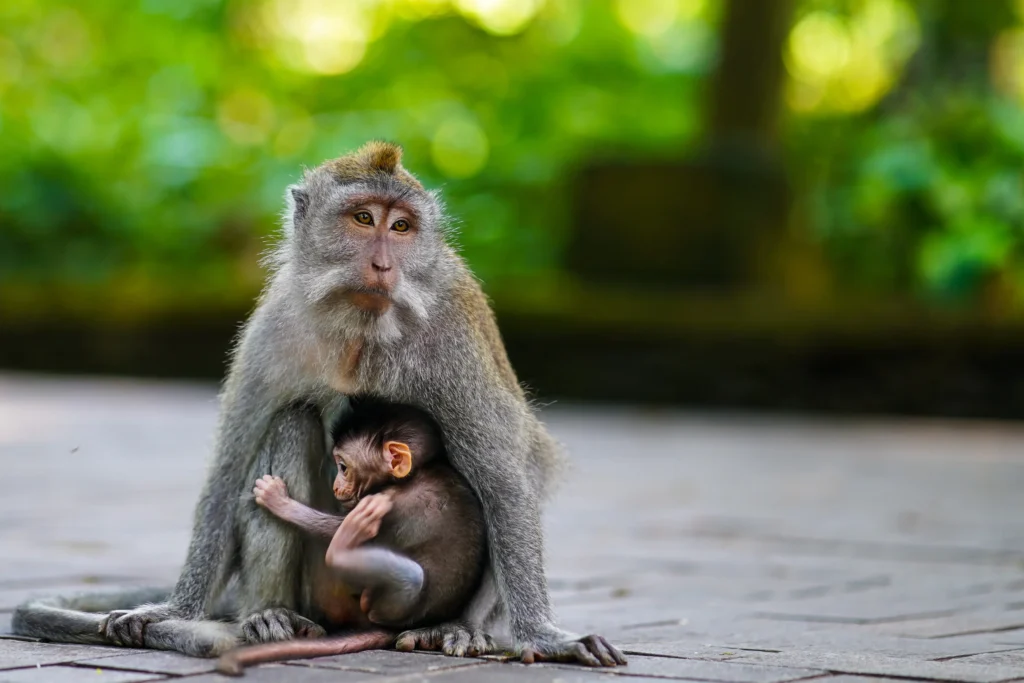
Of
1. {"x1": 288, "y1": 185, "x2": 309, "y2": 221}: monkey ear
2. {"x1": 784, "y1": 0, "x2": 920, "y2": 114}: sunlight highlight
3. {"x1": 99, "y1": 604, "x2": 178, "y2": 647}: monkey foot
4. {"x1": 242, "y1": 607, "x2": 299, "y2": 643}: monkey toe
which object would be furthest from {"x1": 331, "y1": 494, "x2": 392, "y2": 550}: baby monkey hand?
{"x1": 784, "y1": 0, "x2": 920, "y2": 114}: sunlight highlight

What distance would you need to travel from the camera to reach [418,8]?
20172mm

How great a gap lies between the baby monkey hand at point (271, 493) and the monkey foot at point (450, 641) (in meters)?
0.47

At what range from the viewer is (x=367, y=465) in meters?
4.10

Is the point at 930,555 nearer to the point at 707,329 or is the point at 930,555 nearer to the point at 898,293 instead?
the point at 707,329

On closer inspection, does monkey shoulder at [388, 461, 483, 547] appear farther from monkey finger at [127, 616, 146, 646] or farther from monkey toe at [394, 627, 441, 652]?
monkey finger at [127, 616, 146, 646]

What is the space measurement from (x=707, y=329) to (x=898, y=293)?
7.34ft

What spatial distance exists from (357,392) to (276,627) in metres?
0.65

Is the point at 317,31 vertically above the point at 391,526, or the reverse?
the point at 317,31

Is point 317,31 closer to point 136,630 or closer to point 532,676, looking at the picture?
point 136,630

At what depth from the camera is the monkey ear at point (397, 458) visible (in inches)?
160

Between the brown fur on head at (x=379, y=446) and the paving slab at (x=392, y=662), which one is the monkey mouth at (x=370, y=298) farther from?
the paving slab at (x=392, y=662)

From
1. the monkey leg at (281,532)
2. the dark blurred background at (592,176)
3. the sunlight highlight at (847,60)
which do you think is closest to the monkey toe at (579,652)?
the monkey leg at (281,532)

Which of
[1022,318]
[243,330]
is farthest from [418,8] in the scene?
[243,330]

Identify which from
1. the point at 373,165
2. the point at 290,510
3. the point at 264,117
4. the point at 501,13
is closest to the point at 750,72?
the point at 501,13
